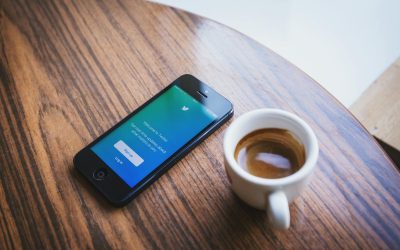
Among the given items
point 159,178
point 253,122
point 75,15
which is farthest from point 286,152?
point 75,15

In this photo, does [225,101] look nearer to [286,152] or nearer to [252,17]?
[286,152]

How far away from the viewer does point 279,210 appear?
1.22ft

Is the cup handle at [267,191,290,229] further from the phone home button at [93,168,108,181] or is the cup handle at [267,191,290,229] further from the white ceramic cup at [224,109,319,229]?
the phone home button at [93,168,108,181]

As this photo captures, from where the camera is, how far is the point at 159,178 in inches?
19.1

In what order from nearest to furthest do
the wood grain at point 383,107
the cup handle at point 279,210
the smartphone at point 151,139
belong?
the cup handle at point 279,210
the smartphone at point 151,139
the wood grain at point 383,107

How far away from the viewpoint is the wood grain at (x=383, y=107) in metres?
0.91

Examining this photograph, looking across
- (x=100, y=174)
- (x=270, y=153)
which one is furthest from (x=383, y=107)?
(x=100, y=174)

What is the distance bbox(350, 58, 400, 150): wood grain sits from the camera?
2.98 feet

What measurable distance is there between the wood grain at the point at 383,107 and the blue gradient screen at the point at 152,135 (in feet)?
1.85

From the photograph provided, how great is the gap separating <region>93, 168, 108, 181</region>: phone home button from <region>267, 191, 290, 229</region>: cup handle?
0.21 metres

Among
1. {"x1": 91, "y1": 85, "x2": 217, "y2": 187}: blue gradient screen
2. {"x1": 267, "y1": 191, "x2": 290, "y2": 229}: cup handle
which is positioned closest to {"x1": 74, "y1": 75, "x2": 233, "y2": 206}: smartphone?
{"x1": 91, "y1": 85, "x2": 217, "y2": 187}: blue gradient screen

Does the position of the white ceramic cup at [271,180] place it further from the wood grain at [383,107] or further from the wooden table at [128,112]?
the wood grain at [383,107]

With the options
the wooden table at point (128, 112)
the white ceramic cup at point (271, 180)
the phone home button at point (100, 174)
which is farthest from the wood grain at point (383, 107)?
the phone home button at point (100, 174)

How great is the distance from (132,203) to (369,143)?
30 cm
